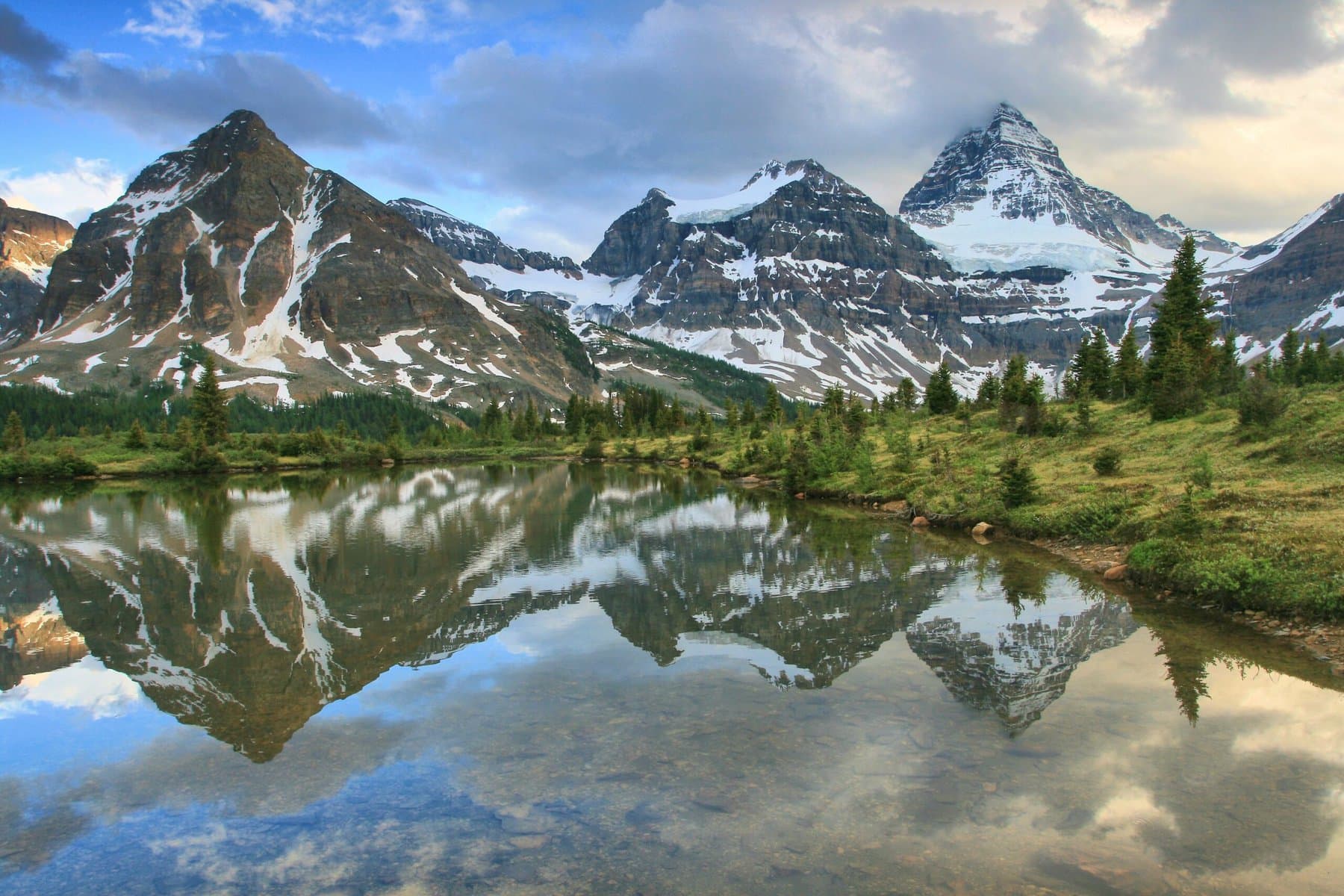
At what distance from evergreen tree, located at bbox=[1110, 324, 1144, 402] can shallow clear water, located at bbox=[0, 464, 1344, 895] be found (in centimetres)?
3864

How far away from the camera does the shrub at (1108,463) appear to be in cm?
3506

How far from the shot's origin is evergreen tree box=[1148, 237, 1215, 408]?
43.1 metres

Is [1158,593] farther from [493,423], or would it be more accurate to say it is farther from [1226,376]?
[493,423]

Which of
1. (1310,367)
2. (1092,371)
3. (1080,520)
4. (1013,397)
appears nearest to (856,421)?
(1013,397)

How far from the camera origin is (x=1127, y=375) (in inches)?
2382

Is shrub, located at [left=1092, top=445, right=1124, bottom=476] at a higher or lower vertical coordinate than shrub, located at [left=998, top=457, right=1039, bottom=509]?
higher

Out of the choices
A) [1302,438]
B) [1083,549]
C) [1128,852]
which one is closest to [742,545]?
[1083,549]

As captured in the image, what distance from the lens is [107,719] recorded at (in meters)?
15.8

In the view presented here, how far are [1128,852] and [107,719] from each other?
57.8 ft

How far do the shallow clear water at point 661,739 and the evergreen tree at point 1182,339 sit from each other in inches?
848

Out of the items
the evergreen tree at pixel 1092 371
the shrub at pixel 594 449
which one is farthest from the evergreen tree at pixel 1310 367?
the shrub at pixel 594 449

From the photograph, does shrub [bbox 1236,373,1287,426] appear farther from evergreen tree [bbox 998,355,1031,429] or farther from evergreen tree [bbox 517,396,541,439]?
evergreen tree [bbox 517,396,541,439]

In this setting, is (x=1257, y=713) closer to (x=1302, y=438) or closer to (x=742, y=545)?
(x=1302, y=438)

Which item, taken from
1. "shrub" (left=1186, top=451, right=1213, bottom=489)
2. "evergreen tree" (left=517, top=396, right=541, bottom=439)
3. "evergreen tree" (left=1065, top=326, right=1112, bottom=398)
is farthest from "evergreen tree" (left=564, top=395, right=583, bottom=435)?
"shrub" (left=1186, top=451, right=1213, bottom=489)
